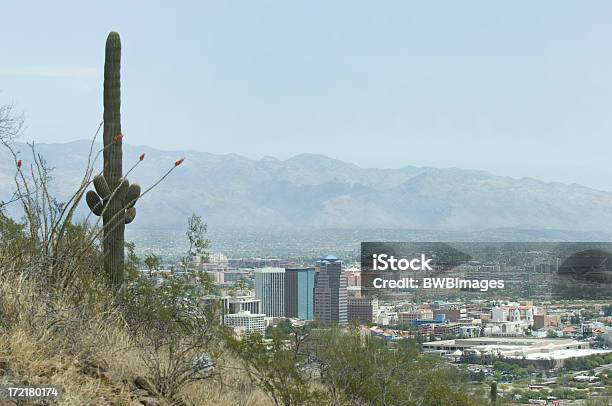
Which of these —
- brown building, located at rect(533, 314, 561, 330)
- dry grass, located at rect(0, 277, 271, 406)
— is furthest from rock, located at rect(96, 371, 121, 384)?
brown building, located at rect(533, 314, 561, 330)

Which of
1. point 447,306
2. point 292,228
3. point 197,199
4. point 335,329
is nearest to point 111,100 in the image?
point 335,329

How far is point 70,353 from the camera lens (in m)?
7.12

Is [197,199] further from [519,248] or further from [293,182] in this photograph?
[519,248]

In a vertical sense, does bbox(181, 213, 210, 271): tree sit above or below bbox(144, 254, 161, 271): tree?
above

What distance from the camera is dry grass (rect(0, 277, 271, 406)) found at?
645 centimetres

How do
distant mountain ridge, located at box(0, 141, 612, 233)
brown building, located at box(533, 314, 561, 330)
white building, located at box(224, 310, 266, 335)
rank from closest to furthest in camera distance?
white building, located at box(224, 310, 266, 335) → brown building, located at box(533, 314, 561, 330) → distant mountain ridge, located at box(0, 141, 612, 233)

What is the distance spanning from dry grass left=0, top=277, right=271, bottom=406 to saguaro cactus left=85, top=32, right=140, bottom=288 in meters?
2.57

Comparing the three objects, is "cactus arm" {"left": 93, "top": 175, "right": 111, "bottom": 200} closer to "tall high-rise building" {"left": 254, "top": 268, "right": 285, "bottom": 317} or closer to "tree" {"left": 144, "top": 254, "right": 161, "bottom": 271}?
"tree" {"left": 144, "top": 254, "right": 161, "bottom": 271}

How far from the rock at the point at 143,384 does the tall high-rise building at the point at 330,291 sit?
1004cm

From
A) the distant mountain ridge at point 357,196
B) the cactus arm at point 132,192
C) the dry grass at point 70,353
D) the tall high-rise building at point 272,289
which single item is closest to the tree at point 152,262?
the cactus arm at point 132,192

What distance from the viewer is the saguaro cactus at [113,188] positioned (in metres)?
11.2

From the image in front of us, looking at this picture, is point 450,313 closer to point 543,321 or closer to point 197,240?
point 543,321

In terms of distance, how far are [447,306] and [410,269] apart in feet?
10.5

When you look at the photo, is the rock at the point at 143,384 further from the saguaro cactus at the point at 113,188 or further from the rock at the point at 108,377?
the saguaro cactus at the point at 113,188
